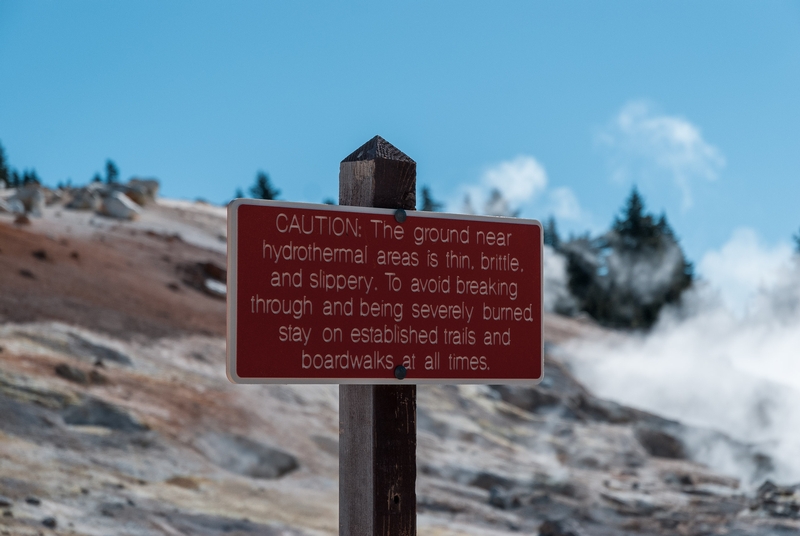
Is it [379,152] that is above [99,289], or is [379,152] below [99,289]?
below

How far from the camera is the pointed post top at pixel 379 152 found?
11.4 feet

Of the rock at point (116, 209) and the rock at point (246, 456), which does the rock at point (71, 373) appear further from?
the rock at point (116, 209)

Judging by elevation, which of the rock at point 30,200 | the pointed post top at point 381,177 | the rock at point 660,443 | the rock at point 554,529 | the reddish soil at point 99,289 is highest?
the rock at point 30,200

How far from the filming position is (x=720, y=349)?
124 feet

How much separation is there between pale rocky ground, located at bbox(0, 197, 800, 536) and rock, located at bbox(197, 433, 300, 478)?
3 cm

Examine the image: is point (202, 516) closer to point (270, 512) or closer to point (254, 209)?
point (270, 512)

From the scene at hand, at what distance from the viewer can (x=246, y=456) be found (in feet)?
Result: 42.9

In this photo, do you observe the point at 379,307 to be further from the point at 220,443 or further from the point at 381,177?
the point at 220,443

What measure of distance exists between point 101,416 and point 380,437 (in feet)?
31.3

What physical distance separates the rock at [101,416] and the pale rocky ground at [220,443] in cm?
3

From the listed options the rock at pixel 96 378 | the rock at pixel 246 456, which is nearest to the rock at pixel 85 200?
the rock at pixel 96 378

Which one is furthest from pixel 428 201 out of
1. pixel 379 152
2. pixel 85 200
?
pixel 379 152

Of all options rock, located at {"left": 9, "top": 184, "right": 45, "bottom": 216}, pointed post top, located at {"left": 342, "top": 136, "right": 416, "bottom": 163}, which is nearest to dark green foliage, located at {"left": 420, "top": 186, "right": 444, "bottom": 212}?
rock, located at {"left": 9, "top": 184, "right": 45, "bottom": 216}

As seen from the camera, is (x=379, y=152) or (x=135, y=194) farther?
Result: (x=135, y=194)
